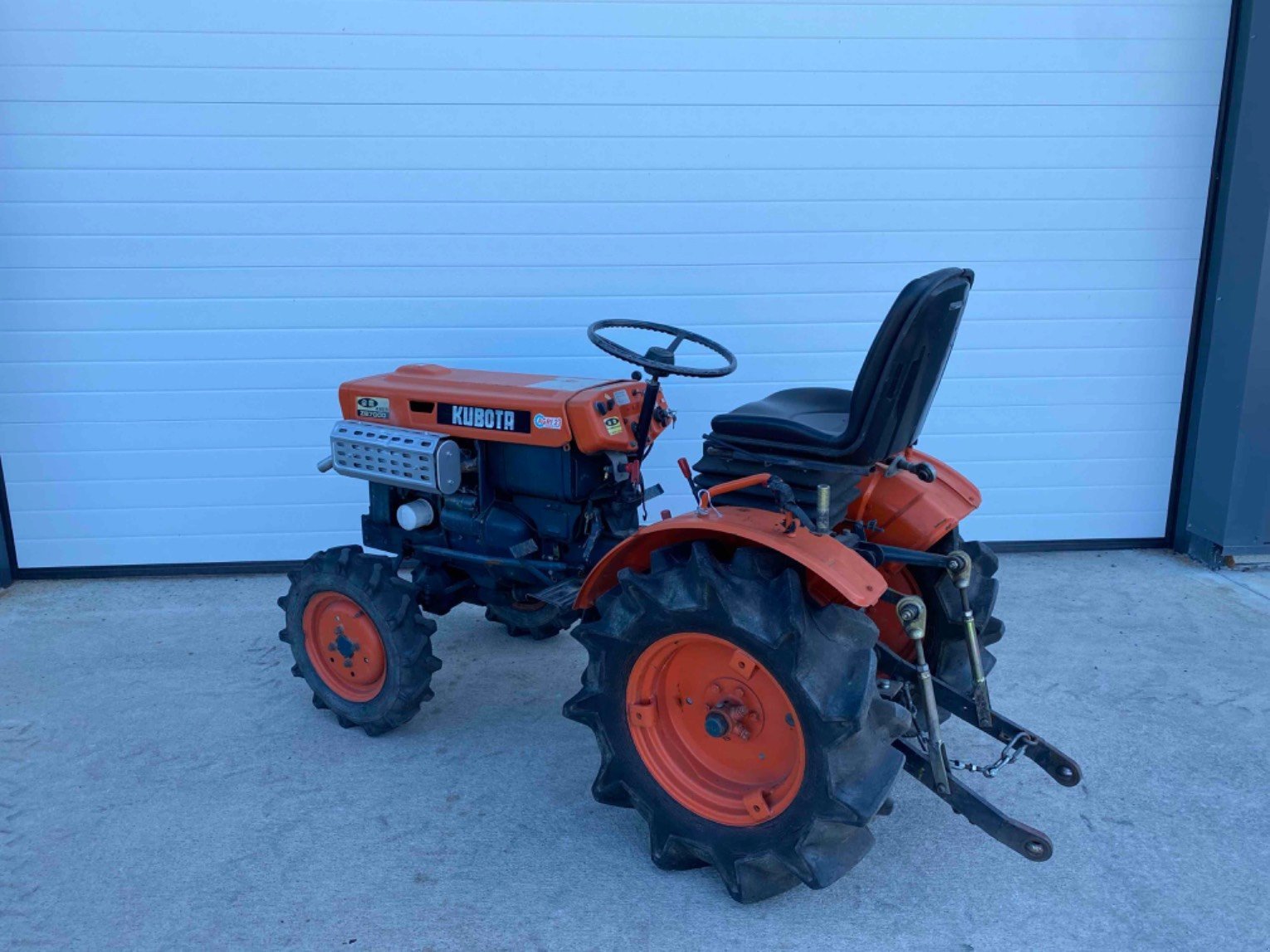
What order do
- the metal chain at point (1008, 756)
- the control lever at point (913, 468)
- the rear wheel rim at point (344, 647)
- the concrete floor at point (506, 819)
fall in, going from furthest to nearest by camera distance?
the rear wheel rim at point (344, 647)
the control lever at point (913, 468)
the metal chain at point (1008, 756)
the concrete floor at point (506, 819)

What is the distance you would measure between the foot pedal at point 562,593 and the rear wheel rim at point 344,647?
54 cm

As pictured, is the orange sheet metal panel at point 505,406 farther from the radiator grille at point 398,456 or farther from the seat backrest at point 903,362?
the seat backrest at point 903,362

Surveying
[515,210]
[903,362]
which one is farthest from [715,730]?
[515,210]

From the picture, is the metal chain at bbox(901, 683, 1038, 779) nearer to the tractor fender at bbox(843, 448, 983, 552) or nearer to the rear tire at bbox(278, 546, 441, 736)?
the tractor fender at bbox(843, 448, 983, 552)

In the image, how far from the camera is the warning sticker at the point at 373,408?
10.4ft

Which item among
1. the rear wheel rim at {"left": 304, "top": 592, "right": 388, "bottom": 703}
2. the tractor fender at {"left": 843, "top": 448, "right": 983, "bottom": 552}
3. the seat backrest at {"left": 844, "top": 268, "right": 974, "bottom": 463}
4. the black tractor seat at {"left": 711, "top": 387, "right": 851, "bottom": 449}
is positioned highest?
the seat backrest at {"left": 844, "top": 268, "right": 974, "bottom": 463}

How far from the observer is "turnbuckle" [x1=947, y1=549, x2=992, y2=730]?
2.47 m

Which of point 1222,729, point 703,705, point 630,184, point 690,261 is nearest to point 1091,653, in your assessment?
point 1222,729

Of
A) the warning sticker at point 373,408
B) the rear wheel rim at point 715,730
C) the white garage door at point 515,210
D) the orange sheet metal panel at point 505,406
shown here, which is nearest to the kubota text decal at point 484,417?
the orange sheet metal panel at point 505,406

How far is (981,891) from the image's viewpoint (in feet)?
7.79

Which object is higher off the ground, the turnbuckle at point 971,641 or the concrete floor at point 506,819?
the turnbuckle at point 971,641

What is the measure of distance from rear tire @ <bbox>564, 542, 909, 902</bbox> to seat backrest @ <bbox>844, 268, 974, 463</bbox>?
1.26 feet

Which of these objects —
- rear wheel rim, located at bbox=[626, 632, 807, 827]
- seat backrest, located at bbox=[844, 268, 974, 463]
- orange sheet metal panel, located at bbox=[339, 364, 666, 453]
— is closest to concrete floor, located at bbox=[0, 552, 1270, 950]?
rear wheel rim, located at bbox=[626, 632, 807, 827]

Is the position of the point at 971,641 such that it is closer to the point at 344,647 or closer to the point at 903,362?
the point at 903,362
